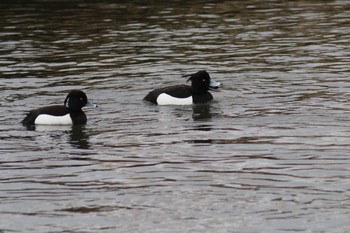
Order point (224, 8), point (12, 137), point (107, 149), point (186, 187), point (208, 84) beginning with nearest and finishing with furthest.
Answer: point (186, 187) < point (107, 149) < point (12, 137) < point (208, 84) < point (224, 8)

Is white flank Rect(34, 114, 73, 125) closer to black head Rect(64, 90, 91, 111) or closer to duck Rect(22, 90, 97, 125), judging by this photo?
duck Rect(22, 90, 97, 125)

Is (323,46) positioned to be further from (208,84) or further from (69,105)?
(69,105)

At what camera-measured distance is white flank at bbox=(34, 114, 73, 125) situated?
20250 mm

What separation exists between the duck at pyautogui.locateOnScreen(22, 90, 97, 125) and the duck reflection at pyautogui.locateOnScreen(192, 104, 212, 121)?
215 cm

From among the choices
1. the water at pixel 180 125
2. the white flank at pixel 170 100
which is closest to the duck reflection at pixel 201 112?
the water at pixel 180 125

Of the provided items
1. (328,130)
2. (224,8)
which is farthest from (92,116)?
(224,8)

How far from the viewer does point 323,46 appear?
1112 inches

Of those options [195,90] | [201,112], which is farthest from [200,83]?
[201,112]

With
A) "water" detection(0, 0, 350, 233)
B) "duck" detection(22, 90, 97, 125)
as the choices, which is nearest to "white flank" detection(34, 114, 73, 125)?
"duck" detection(22, 90, 97, 125)

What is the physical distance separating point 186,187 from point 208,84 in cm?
775

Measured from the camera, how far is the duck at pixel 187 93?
72.7 feet

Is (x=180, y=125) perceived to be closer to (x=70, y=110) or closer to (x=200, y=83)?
(x=70, y=110)

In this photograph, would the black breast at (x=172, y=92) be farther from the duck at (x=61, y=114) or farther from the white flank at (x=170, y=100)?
the duck at (x=61, y=114)

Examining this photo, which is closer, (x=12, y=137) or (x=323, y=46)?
(x=12, y=137)
